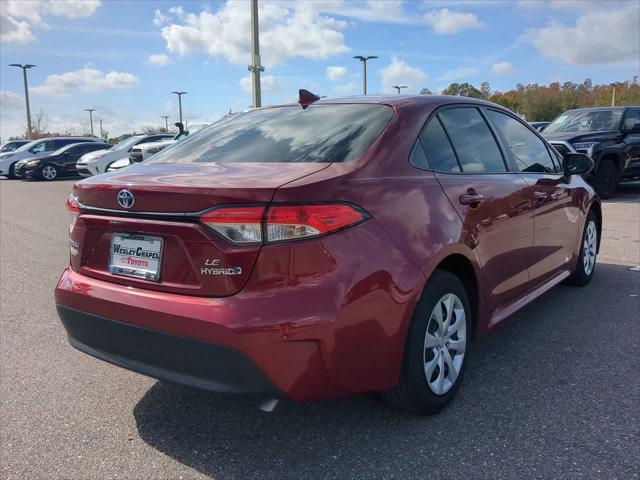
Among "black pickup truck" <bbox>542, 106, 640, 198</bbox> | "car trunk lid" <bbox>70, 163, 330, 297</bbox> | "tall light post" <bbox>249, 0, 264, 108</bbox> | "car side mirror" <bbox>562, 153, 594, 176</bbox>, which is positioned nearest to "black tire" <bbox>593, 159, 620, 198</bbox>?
"black pickup truck" <bbox>542, 106, 640, 198</bbox>

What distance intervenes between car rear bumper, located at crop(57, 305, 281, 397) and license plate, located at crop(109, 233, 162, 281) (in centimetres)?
23

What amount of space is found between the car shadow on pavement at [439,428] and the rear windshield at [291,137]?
118cm

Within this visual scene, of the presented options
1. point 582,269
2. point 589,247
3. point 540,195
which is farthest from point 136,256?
point 589,247

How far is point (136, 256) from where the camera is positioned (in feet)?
8.36

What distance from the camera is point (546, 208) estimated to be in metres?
4.09

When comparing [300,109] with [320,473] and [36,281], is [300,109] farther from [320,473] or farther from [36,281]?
[36,281]

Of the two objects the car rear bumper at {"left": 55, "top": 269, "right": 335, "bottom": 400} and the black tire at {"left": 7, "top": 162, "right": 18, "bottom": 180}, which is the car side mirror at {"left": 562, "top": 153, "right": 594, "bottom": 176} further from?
the black tire at {"left": 7, "top": 162, "right": 18, "bottom": 180}

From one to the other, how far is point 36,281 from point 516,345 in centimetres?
458

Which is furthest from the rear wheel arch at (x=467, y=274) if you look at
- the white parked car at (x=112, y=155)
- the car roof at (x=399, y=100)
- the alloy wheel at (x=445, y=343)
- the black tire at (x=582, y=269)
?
the white parked car at (x=112, y=155)

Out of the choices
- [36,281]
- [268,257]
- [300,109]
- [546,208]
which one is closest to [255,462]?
[268,257]

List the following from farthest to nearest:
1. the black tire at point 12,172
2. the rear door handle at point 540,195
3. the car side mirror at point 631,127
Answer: the black tire at point 12,172, the car side mirror at point 631,127, the rear door handle at point 540,195

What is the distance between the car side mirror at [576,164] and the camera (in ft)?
15.1

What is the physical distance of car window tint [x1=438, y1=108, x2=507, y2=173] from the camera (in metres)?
3.31

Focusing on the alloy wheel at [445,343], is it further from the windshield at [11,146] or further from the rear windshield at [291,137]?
the windshield at [11,146]
